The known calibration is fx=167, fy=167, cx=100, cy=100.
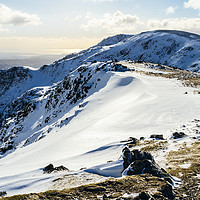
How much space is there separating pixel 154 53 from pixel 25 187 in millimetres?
139097

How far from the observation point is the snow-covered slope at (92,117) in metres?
11.6

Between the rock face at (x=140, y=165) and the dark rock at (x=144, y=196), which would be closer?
the dark rock at (x=144, y=196)

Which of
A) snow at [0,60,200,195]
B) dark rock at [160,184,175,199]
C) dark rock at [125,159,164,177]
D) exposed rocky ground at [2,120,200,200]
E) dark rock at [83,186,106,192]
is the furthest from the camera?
snow at [0,60,200,195]

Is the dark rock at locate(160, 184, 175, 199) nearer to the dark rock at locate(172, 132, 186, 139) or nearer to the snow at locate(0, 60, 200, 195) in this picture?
the snow at locate(0, 60, 200, 195)

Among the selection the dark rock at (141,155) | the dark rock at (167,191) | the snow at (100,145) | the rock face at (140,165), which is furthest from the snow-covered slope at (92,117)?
the dark rock at (167,191)

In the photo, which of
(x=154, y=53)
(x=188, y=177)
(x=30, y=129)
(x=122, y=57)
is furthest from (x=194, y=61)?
(x=188, y=177)

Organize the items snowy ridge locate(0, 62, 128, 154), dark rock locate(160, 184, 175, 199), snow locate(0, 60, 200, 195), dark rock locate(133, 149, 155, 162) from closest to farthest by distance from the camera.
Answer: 1. dark rock locate(160, 184, 175, 199)
2. dark rock locate(133, 149, 155, 162)
3. snow locate(0, 60, 200, 195)
4. snowy ridge locate(0, 62, 128, 154)

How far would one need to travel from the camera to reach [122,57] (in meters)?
146

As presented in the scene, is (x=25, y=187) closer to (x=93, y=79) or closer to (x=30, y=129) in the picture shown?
(x=93, y=79)

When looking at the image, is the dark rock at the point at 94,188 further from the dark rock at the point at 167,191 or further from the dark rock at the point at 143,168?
the dark rock at the point at 167,191

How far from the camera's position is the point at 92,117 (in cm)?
2353

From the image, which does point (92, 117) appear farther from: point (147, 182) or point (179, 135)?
point (147, 182)

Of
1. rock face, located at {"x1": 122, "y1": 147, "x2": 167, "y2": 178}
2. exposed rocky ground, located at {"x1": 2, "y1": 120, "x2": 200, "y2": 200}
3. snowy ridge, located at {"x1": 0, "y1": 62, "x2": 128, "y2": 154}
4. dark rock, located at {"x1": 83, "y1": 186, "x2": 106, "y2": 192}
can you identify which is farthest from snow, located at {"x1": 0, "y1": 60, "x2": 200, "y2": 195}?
snowy ridge, located at {"x1": 0, "y1": 62, "x2": 128, "y2": 154}

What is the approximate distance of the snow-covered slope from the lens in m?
11.6
